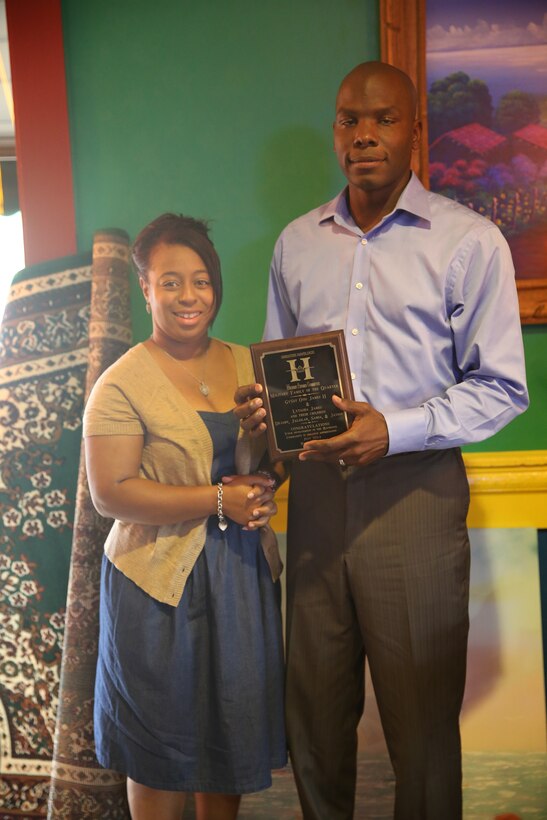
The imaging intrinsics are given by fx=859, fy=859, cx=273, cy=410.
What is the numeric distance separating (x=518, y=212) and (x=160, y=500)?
1245mm

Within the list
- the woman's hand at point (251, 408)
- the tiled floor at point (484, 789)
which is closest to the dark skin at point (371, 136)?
the woman's hand at point (251, 408)

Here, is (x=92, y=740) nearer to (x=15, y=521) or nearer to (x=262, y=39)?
(x=15, y=521)

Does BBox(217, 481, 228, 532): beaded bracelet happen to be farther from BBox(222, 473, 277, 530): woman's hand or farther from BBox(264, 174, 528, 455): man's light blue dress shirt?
BBox(264, 174, 528, 455): man's light blue dress shirt

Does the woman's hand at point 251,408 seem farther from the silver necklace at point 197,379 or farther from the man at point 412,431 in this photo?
→ the silver necklace at point 197,379

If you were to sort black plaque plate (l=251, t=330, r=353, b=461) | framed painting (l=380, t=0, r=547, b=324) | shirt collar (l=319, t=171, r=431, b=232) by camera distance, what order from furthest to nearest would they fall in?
framed painting (l=380, t=0, r=547, b=324)
shirt collar (l=319, t=171, r=431, b=232)
black plaque plate (l=251, t=330, r=353, b=461)

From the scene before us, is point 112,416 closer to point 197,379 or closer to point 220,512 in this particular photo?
point 197,379

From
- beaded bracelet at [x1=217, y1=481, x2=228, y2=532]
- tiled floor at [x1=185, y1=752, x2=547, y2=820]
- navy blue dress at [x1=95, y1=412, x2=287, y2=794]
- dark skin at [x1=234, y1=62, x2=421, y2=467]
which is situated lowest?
tiled floor at [x1=185, y1=752, x2=547, y2=820]

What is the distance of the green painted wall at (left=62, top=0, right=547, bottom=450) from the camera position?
2350 mm

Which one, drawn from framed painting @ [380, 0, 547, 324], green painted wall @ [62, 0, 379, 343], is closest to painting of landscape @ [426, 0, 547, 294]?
framed painting @ [380, 0, 547, 324]

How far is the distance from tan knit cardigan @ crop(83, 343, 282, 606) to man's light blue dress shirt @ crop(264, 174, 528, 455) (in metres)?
0.36

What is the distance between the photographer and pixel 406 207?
1.90 metres

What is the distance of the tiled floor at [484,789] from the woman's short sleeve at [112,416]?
114cm

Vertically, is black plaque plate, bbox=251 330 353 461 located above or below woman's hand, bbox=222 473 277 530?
above

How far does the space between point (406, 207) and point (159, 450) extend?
78 centimetres
